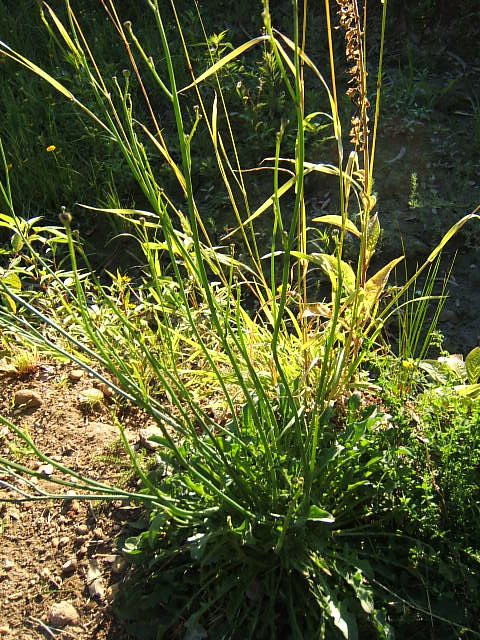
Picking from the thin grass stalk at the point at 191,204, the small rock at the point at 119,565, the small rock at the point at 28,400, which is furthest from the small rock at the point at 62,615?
the small rock at the point at 28,400

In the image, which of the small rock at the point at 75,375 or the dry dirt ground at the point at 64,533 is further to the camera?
the small rock at the point at 75,375

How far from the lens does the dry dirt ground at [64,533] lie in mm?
1516

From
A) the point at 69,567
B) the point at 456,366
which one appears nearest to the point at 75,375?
the point at 69,567

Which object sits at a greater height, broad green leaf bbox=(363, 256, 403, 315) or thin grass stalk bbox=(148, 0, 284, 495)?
thin grass stalk bbox=(148, 0, 284, 495)

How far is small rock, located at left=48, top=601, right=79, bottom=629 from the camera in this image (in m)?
1.50

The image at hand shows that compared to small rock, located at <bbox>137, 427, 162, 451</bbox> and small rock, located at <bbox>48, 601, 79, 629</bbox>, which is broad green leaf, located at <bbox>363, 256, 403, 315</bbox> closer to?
small rock, located at <bbox>137, 427, 162, 451</bbox>

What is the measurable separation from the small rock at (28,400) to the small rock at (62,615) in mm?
757

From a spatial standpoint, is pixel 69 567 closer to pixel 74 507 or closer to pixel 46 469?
pixel 74 507

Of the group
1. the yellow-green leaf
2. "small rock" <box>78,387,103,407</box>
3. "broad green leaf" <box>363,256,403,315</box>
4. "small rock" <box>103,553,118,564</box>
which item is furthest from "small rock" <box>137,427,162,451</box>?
the yellow-green leaf

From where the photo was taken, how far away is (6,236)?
338 centimetres

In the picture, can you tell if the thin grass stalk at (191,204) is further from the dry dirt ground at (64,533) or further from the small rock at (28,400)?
the small rock at (28,400)

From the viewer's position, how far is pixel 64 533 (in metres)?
1.70

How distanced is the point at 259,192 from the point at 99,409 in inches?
60.7

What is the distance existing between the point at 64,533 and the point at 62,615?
0.79 ft
